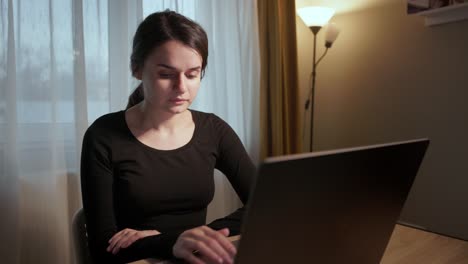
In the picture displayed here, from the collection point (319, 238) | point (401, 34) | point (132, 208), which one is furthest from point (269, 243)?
point (401, 34)

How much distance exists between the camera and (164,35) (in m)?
1.01

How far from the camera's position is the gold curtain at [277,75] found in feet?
7.22

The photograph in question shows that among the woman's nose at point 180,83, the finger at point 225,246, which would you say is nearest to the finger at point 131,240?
the finger at point 225,246

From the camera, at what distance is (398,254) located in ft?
2.59

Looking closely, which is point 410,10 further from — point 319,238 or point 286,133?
point 319,238

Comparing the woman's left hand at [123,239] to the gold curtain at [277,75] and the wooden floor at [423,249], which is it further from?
the gold curtain at [277,75]

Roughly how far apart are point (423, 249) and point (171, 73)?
761 millimetres

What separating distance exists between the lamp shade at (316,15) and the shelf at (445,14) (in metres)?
0.50

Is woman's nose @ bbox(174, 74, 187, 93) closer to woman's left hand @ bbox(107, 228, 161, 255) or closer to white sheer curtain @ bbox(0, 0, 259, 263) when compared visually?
woman's left hand @ bbox(107, 228, 161, 255)

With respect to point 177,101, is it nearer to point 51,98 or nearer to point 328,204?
point 328,204

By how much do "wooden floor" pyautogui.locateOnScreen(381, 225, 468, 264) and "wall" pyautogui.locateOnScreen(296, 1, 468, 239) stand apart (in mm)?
1146

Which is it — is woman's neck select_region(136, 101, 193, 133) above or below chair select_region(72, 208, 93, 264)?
above

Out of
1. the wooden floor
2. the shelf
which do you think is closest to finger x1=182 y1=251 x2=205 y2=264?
the wooden floor

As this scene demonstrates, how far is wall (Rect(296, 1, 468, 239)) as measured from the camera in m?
1.82
